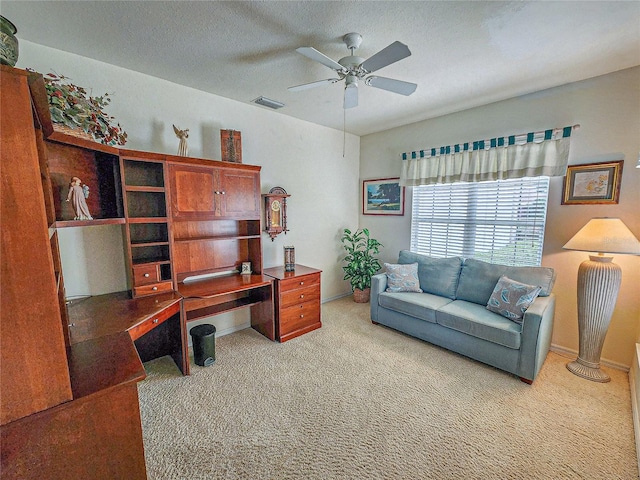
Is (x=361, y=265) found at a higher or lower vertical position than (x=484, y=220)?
lower

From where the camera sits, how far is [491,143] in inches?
122

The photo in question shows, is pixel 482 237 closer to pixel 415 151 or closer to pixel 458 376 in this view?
pixel 415 151

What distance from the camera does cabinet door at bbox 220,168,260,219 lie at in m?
2.75

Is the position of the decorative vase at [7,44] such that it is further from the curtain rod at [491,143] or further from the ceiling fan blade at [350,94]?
the curtain rod at [491,143]

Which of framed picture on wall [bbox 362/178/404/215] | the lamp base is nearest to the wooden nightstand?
framed picture on wall [bbox 362/178/404/215]

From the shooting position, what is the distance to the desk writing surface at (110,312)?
1.69 meters

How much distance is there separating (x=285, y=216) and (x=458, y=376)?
8.14 feet

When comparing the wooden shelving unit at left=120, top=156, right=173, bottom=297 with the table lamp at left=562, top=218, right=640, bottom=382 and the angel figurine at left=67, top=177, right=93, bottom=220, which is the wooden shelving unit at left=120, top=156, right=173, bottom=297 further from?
the table lamp at left=562, top=218, right=640, bottom=382

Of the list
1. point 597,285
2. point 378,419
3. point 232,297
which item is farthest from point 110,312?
point 597,285

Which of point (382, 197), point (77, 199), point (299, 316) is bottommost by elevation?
point (299, 316)

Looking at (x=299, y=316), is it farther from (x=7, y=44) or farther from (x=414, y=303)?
(x=7, y=44)

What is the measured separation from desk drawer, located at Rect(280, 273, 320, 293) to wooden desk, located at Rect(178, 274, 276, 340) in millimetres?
146

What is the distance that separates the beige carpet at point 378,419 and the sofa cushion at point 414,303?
39cm

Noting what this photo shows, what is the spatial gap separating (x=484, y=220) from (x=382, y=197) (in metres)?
1.48
